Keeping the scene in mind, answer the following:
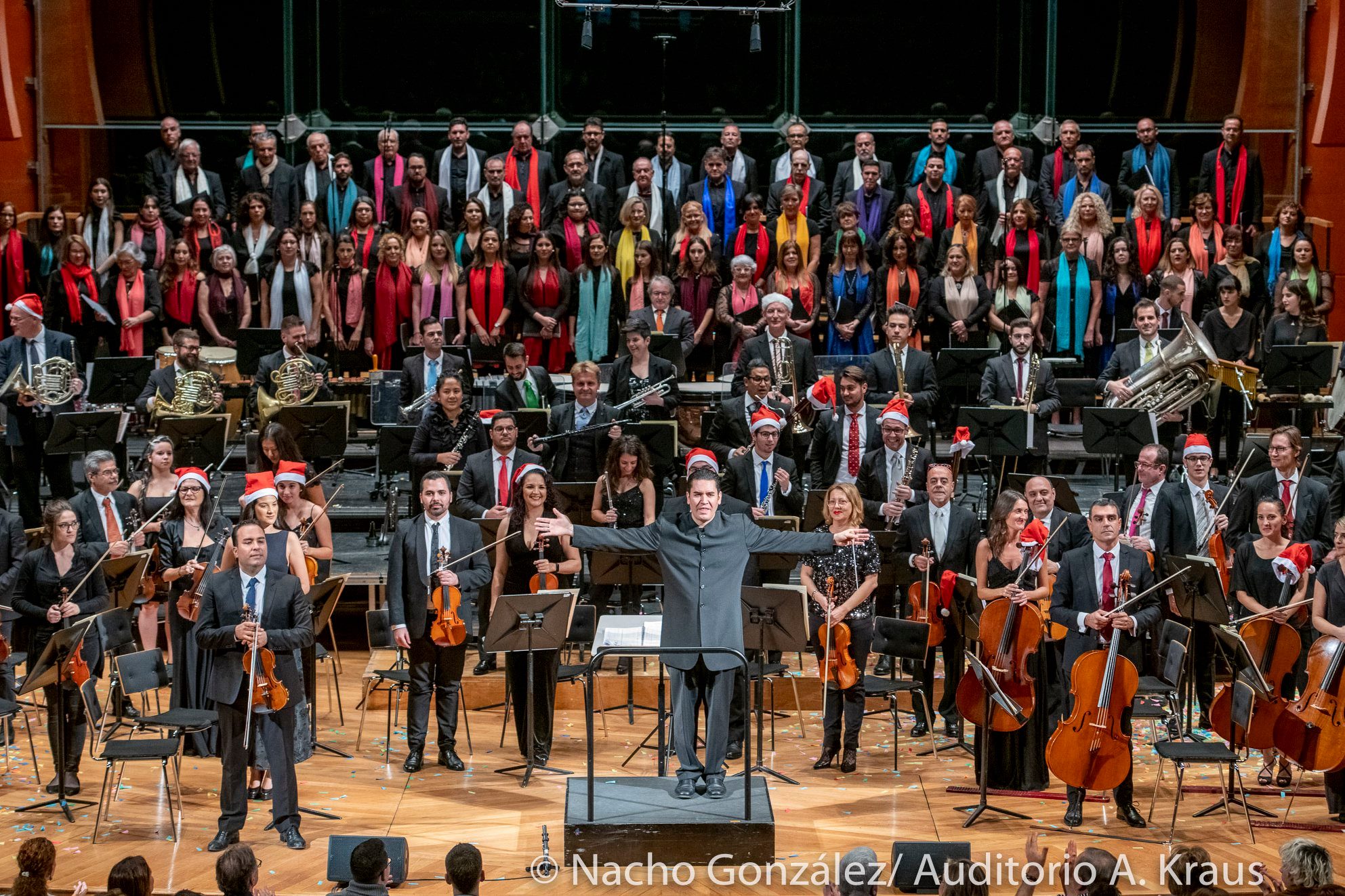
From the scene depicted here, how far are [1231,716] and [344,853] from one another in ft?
13.3

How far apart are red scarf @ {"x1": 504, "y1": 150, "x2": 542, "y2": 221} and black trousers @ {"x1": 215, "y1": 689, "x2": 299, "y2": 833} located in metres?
6.44

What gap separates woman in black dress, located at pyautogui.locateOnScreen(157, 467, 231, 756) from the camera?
27.1 feet

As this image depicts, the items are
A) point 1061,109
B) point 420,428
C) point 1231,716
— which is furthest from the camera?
point 1061,109

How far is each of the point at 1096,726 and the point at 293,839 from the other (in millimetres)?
3533

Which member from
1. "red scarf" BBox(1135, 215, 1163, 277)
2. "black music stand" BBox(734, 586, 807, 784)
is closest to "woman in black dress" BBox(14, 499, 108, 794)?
"black music stand" BBox(734, 586, 807, 784)

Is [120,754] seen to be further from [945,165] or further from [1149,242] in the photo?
[1149,242]

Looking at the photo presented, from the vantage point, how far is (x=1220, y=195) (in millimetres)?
13125

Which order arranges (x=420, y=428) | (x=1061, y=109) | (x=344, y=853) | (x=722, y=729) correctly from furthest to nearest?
1. (x=1061, y=109)
2. (x=420, y=428)
3. (x=722, y=729)
4. (x=344, y=853)

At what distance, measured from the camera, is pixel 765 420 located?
9586 millimetres

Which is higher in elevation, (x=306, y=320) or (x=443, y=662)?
(x=306, y=320)

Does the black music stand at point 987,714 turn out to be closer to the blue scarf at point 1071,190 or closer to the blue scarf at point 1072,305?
the blue scarf at point 1072,305

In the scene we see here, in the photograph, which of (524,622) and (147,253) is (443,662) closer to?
(524,622)

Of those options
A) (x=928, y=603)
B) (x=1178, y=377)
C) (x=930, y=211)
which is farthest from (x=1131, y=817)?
(x=930, y=211)

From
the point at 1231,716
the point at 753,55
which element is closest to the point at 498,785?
the point at 1231,716
